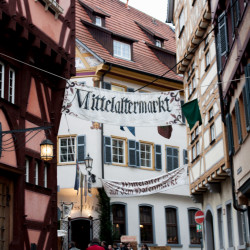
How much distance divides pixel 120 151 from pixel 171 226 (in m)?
5.29

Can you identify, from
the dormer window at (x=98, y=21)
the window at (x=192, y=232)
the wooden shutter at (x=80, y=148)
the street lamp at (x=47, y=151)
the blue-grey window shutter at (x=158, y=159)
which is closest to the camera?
the street lamp at (x=47, y=151)

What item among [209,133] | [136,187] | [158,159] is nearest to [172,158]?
[158,159]

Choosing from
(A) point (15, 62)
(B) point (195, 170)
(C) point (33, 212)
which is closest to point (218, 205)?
(B) point (195, 170)

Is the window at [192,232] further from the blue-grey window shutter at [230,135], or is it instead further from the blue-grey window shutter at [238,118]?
the blue-grey window shutter at [238,118]

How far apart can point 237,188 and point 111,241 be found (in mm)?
12587

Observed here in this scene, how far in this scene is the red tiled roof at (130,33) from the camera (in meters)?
32.3

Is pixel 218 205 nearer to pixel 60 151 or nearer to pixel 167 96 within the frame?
pixel 167 96

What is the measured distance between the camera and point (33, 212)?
16.0 m

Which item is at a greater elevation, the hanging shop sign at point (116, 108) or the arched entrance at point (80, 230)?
the hanging shop sign at point (116, 108)

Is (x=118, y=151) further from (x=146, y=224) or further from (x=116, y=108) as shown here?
(x=116, y=108)

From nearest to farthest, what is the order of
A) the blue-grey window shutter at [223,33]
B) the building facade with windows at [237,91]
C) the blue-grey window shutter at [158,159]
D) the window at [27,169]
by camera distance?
the building facade with windows at [237,91] → the window at [27,169] → the blue-grey window shutter at [223,33] → the blue-grey window shutter at [158,159]

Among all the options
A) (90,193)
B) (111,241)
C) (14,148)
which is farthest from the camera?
(111,241)

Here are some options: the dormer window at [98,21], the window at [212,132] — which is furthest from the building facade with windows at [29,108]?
the dormer window at [98,21]

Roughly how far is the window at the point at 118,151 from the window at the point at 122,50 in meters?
5.21
